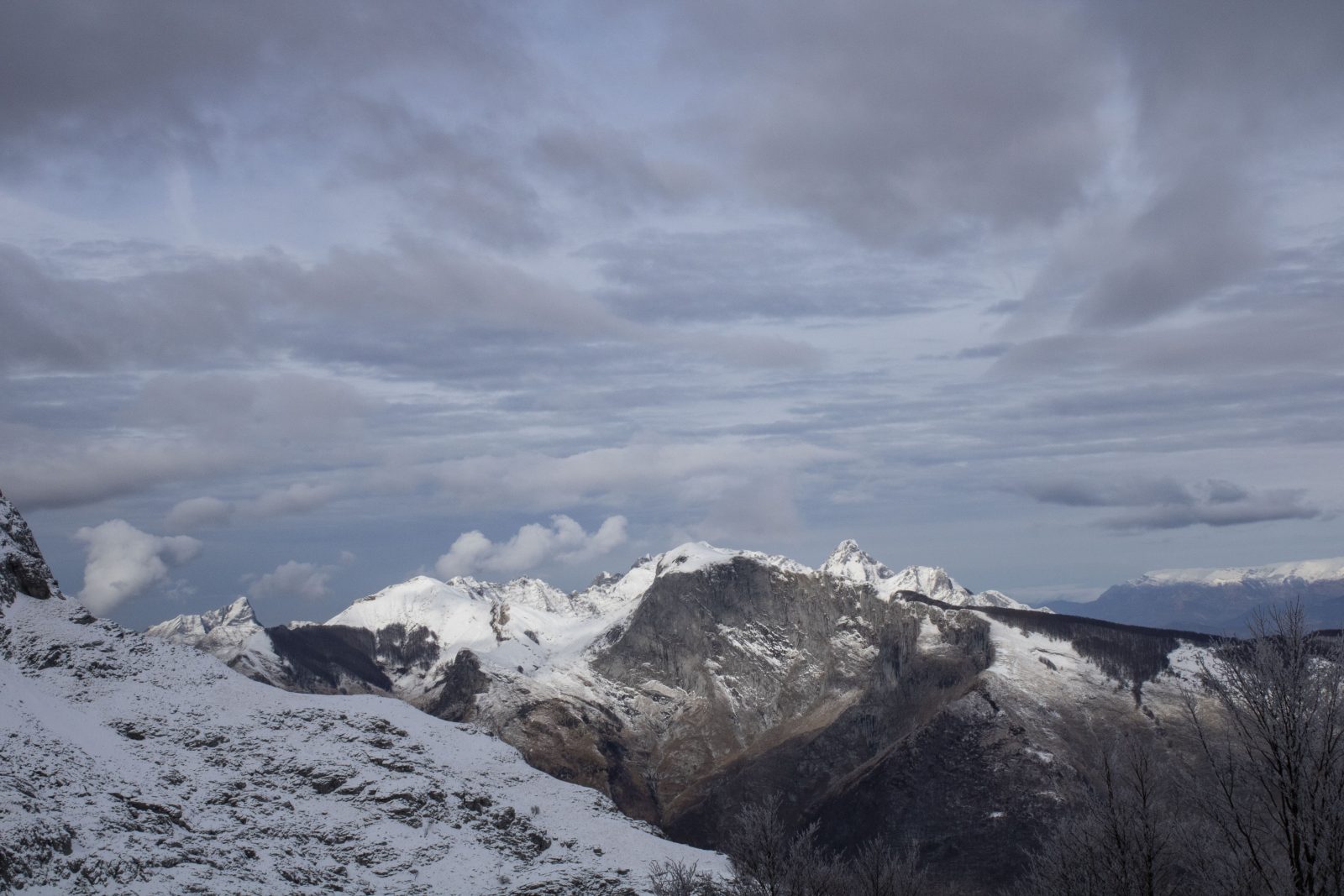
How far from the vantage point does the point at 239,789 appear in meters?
130

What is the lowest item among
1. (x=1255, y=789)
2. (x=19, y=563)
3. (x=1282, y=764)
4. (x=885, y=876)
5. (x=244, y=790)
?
(x=244, y=790)

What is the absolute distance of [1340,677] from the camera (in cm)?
4222

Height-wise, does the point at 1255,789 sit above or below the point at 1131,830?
above

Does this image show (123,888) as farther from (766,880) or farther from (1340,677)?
(1340,677)

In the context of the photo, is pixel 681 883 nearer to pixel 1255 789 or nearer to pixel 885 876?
pixel 885 876

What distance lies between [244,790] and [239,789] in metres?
0.76

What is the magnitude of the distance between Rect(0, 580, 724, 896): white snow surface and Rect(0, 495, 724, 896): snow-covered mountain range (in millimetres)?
266

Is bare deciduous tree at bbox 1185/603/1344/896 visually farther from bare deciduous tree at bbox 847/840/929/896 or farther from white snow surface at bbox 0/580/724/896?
white snow surface at bbox 0/580/724/896

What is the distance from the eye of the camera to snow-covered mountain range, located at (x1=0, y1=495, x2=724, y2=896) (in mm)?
108188

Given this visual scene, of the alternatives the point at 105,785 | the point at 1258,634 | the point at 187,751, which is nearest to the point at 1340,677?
the point at 1258,634

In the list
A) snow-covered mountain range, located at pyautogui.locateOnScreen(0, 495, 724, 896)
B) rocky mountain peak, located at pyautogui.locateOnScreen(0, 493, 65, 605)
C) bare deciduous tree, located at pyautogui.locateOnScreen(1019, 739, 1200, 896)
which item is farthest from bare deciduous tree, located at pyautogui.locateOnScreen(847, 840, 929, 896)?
rocky mountain peak, located at pyautogui.locateOnScreen(0, 493, 65, 605)

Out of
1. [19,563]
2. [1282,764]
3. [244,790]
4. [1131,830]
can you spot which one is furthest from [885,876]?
[19,563]

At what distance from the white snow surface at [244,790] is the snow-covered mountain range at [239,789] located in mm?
266

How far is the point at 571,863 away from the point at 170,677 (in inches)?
2541
